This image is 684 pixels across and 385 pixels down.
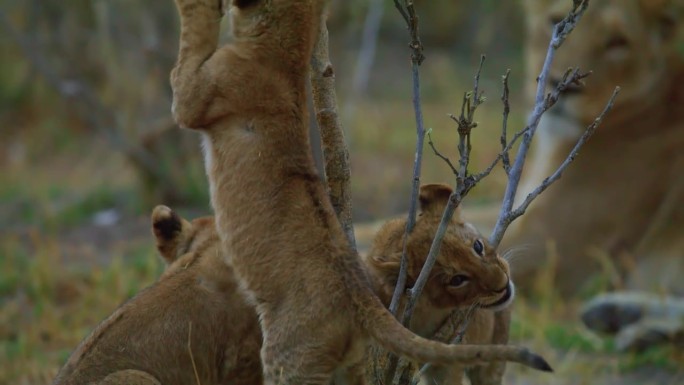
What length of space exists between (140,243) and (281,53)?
455 cm

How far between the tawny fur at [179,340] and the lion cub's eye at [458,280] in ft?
1.87

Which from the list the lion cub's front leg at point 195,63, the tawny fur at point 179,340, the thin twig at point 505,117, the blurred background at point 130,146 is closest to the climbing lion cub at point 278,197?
the lion cub's front leg at point 195,63

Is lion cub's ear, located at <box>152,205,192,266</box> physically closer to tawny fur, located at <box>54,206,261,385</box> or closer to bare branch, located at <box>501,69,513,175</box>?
tawny fur, located at <box>54,206,261,385</box>

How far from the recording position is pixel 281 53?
10.2 feet

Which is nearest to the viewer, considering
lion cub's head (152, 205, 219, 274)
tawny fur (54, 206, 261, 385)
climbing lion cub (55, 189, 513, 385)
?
climbing lion cub (55, 189, 513, 385)

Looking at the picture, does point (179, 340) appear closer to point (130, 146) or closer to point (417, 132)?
point (417, 132)

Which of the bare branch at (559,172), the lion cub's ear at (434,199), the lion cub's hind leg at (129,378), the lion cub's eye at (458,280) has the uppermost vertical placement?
the bare branch at (559,172)

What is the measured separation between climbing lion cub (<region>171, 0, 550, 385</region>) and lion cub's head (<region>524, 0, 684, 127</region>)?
10.4 feet

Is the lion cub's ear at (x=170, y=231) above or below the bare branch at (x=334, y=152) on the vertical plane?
below

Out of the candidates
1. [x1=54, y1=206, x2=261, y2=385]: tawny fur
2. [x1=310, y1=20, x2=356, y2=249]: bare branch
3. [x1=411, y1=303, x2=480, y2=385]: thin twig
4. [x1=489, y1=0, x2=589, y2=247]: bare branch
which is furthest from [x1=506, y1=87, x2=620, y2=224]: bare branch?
[x1=54, y1=206, x2=261, y2=385]: tawny fur

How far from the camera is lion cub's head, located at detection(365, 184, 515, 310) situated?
302 cm

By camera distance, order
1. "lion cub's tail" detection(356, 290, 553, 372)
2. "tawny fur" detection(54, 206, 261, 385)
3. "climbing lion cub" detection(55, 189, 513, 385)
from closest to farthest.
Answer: "lion cub's tail" detection(356, 290, 553, 372), "climbing lion cub" detection(55, 189, 513, 385), "tawny fur" detection(54, 206, 261, 385)

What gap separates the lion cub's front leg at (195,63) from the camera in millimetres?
3072

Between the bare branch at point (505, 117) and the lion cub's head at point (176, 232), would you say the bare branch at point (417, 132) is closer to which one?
the bare branch at point (505, 117)
